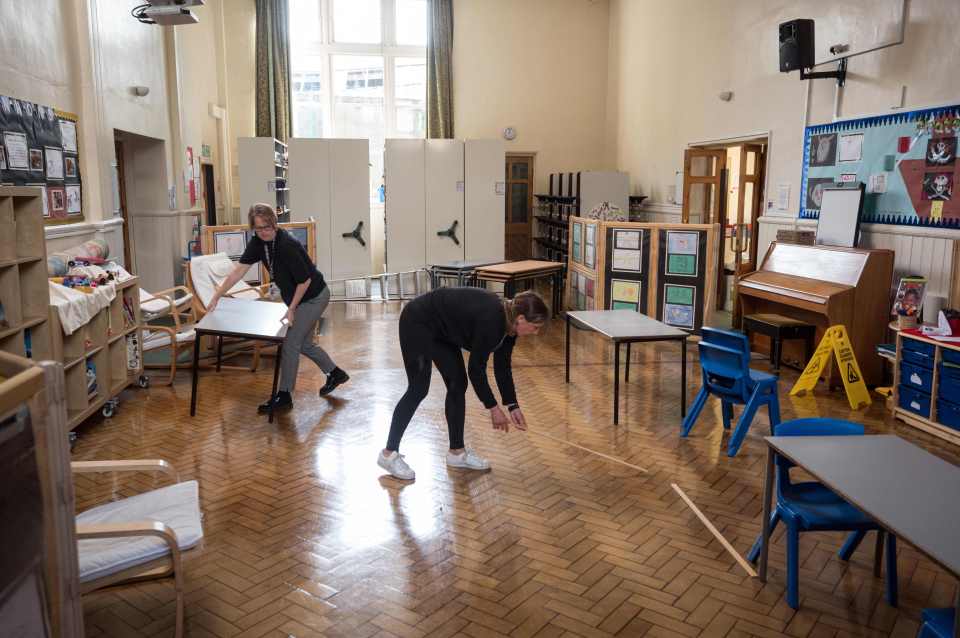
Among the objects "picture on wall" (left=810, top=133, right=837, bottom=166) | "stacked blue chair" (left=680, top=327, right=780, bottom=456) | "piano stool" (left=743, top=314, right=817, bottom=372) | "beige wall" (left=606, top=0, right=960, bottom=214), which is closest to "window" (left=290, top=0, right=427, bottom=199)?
"beige wall" (left=606, top=0, right=960, bottom=214)

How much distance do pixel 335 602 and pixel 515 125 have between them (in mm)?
12323

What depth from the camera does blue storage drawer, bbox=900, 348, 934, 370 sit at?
226 inches

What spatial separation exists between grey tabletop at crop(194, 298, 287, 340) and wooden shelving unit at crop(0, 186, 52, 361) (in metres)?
1.09

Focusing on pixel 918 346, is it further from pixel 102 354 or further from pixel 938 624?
pixel 102 354

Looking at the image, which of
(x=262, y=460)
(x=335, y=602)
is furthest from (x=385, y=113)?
(x=335, y=602)

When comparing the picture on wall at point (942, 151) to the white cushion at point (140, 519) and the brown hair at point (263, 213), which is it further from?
the white cushion at point (140, 519)

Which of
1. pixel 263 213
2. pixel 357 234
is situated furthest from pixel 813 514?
pixel 357 234

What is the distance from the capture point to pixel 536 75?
571 inches

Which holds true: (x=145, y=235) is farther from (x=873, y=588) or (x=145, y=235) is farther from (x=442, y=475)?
(x=873, y=588)

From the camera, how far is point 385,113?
47.6ft

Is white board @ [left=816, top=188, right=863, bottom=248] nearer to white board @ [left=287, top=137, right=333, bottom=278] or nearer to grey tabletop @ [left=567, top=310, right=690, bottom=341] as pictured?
grey tabletop @ [left=567, top=310, right=690, bottom=341]

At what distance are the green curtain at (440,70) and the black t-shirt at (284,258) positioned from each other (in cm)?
888

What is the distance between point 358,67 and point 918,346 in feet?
37.0

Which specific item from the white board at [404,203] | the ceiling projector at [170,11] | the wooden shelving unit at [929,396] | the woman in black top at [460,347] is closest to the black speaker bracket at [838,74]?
the wooden shelving unit at [929,396]
